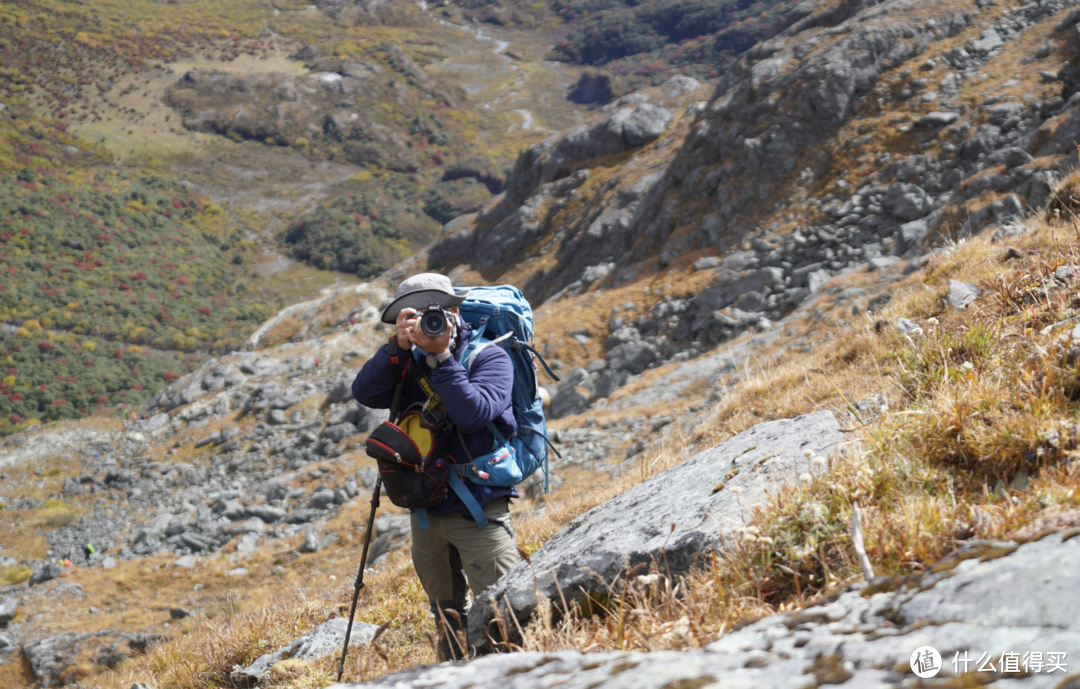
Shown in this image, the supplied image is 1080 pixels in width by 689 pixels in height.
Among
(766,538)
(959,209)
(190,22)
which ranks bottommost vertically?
(959,209)

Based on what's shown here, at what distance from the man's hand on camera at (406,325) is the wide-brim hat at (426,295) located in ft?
0.23

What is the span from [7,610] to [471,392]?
18.0 meters

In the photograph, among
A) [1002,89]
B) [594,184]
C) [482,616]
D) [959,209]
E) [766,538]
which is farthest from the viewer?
[594,184]

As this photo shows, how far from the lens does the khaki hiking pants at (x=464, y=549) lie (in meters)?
3.35

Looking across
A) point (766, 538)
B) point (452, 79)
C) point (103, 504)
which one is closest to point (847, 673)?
point (766, 538)

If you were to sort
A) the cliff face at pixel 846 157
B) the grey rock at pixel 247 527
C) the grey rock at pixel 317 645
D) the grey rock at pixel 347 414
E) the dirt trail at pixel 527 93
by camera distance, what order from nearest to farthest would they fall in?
the grey rock at pixel 317 645, the cliff face at pixel 846 157, the grey rock at pixel 247 527, the grey rock at pixel 347 414, the dirt trail at pixel 527 93

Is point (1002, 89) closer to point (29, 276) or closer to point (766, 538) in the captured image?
point (766, 538)

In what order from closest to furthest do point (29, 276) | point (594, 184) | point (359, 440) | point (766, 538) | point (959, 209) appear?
point (766, 538)
point (959, 209)
point (359, 440)
point (594, 184)
point (29, 276)

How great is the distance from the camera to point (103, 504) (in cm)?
2212

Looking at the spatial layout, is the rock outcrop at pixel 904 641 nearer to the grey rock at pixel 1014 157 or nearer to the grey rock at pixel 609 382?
the grey rock at pixel 609 382

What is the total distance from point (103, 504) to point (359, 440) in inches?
401

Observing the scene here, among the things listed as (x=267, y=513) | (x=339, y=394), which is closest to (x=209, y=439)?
(x=339, y=394)

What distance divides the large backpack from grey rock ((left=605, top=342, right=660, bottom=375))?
1395 centimetres


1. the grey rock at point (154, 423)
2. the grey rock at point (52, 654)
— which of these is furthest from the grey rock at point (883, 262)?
the grey rock at point (154, 423)
